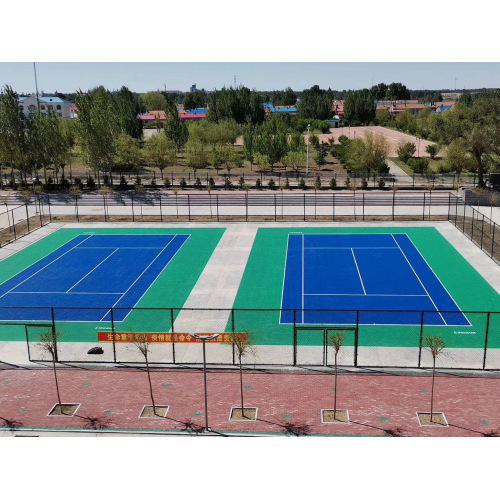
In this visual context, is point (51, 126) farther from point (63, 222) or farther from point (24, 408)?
point (24, 408)

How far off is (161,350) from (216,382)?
3360 mm

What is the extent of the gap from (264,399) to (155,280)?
43.7 ft

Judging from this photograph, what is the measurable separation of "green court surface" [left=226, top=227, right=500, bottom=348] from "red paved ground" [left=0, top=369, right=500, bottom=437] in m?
2.81

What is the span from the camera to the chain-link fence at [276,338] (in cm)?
2016

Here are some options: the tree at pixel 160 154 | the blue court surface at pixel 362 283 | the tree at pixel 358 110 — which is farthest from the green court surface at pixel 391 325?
the tree at pixel 358 110

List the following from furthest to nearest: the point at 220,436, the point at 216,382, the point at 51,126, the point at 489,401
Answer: the point at 51,126, the point at 216,382, the point at 489,401, the point at 220,436

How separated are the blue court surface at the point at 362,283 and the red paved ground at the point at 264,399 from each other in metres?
3.09

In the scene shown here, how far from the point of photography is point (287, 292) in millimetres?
27172

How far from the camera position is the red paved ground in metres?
16.2

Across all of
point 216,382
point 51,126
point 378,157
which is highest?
point 51,126

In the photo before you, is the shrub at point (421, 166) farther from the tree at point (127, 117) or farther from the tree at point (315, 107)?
the tree at point (315, 107)

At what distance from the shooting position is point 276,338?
2206cm

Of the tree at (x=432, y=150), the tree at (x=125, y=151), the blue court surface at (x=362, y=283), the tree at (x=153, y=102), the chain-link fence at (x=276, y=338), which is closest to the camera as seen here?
the chain-link fence at (x=276, y=338)

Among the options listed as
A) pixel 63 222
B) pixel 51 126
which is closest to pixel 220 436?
pixel 63 222
